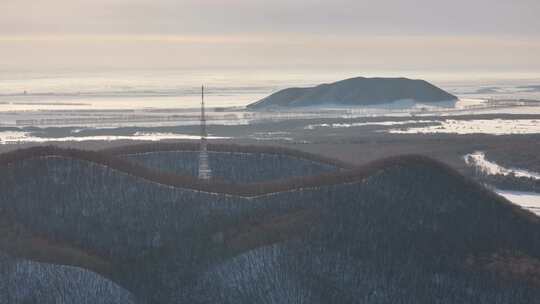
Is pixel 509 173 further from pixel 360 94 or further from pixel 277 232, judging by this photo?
pixel 360 94

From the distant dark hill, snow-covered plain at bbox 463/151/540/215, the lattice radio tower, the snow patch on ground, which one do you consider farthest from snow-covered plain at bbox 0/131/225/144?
the distant dark hill

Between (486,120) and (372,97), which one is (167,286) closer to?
(486,120)

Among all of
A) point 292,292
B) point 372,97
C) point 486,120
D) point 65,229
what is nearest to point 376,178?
point 292,292

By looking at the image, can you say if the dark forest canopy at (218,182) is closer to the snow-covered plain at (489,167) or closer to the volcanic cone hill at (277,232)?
the volcanic cone hill at (277,232)

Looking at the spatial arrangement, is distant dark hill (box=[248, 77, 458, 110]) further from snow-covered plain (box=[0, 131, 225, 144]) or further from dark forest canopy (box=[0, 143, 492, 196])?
dark forest canopy (box=[0, 143, 492, 196])

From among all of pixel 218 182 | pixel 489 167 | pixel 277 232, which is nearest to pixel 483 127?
pixel 489 167
